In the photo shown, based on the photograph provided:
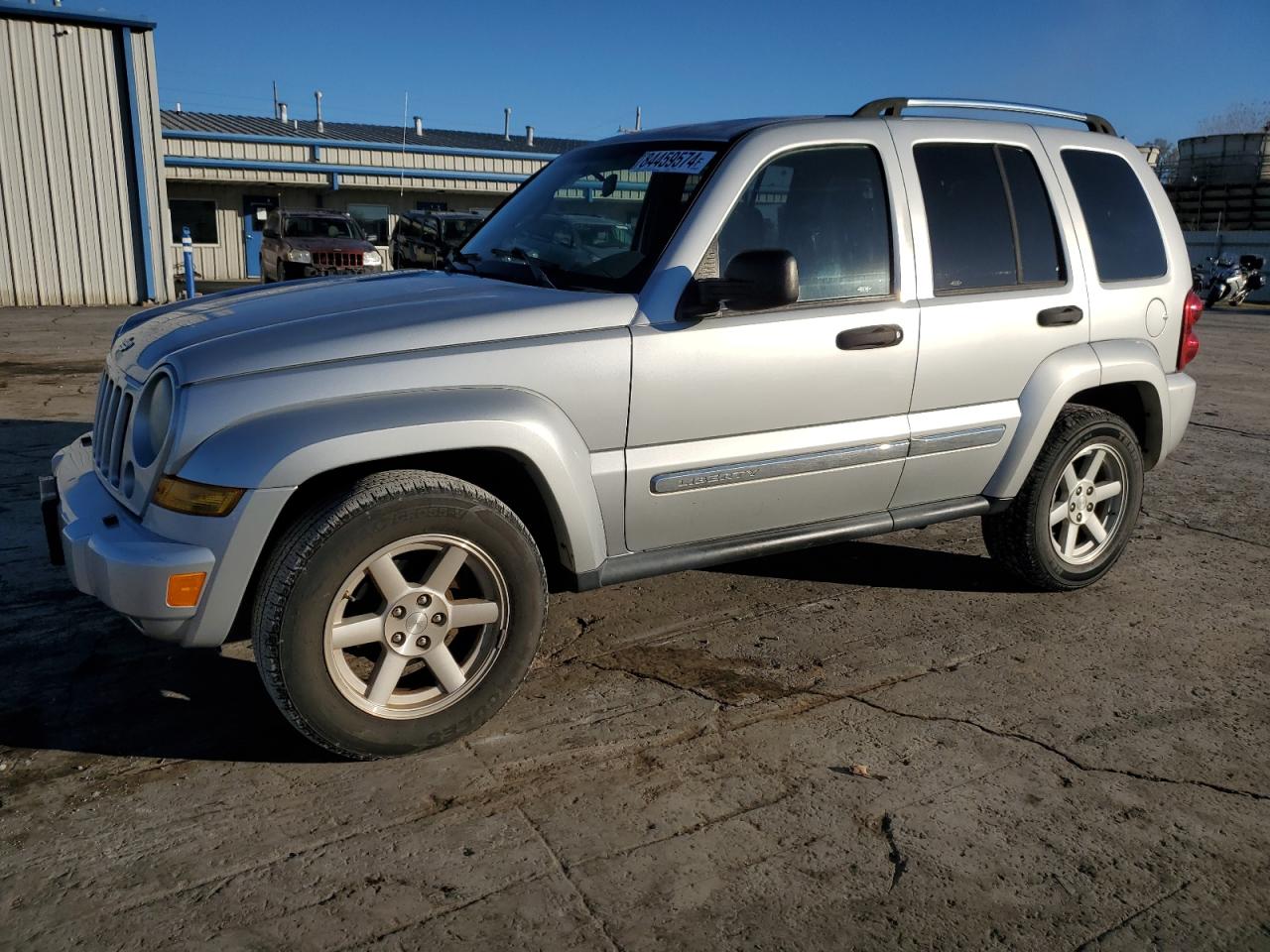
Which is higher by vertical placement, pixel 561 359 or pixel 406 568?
pixel 561 359

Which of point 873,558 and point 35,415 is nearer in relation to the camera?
point 873,558

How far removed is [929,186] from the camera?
404 cm

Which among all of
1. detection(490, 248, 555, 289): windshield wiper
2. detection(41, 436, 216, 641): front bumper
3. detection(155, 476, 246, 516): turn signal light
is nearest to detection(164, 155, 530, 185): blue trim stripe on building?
detection(490, 248, 555, 289): windshield wiper

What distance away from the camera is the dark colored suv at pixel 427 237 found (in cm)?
488

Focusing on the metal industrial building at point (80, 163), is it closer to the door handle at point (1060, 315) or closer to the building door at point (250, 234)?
the building door at point (250, 234)

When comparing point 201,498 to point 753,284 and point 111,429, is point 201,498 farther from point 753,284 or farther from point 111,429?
point 753,284

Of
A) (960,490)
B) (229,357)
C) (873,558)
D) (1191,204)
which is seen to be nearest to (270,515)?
(229,357)

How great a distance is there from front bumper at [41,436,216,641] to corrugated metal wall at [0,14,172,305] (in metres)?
16.4

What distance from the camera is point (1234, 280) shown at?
21984mm

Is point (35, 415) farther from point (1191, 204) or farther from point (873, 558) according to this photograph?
point (1191, 204)

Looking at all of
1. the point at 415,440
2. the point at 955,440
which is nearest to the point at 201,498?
the point at 415,440

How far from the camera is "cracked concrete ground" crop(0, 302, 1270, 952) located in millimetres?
2512

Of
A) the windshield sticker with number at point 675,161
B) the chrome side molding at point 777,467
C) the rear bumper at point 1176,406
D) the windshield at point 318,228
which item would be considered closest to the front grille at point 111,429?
the chrome side molding at point 777,467

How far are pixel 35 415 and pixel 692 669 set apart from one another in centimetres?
629
